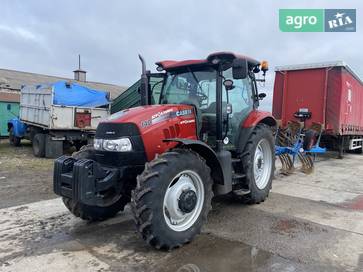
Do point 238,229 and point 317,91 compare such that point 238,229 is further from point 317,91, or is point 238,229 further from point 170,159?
point 317,91

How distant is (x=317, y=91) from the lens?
11.8m

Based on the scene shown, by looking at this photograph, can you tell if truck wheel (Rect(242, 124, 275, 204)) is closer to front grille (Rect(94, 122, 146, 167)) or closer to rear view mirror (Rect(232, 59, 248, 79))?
rear view mirror (Rect(232, 59, 248, 79))

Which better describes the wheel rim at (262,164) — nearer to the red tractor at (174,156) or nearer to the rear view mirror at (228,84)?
the red tractor at (174,156)

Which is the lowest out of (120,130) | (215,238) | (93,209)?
(215,238)

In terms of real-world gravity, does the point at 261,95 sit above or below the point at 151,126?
above

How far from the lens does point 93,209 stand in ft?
16.3

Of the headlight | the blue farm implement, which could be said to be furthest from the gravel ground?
the blue farm implement

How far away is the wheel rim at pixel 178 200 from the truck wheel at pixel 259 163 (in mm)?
1385

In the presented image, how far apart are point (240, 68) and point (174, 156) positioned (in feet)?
5.01

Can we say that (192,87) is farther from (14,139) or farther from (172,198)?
(14,139)

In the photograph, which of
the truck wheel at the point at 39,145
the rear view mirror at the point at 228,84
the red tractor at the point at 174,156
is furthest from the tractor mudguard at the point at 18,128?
the rear view mirror at the point at 228,84

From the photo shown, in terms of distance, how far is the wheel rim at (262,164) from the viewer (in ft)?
20.6

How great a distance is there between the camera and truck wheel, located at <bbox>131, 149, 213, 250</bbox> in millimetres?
3875

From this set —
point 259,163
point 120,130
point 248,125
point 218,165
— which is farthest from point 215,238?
point 259,163
